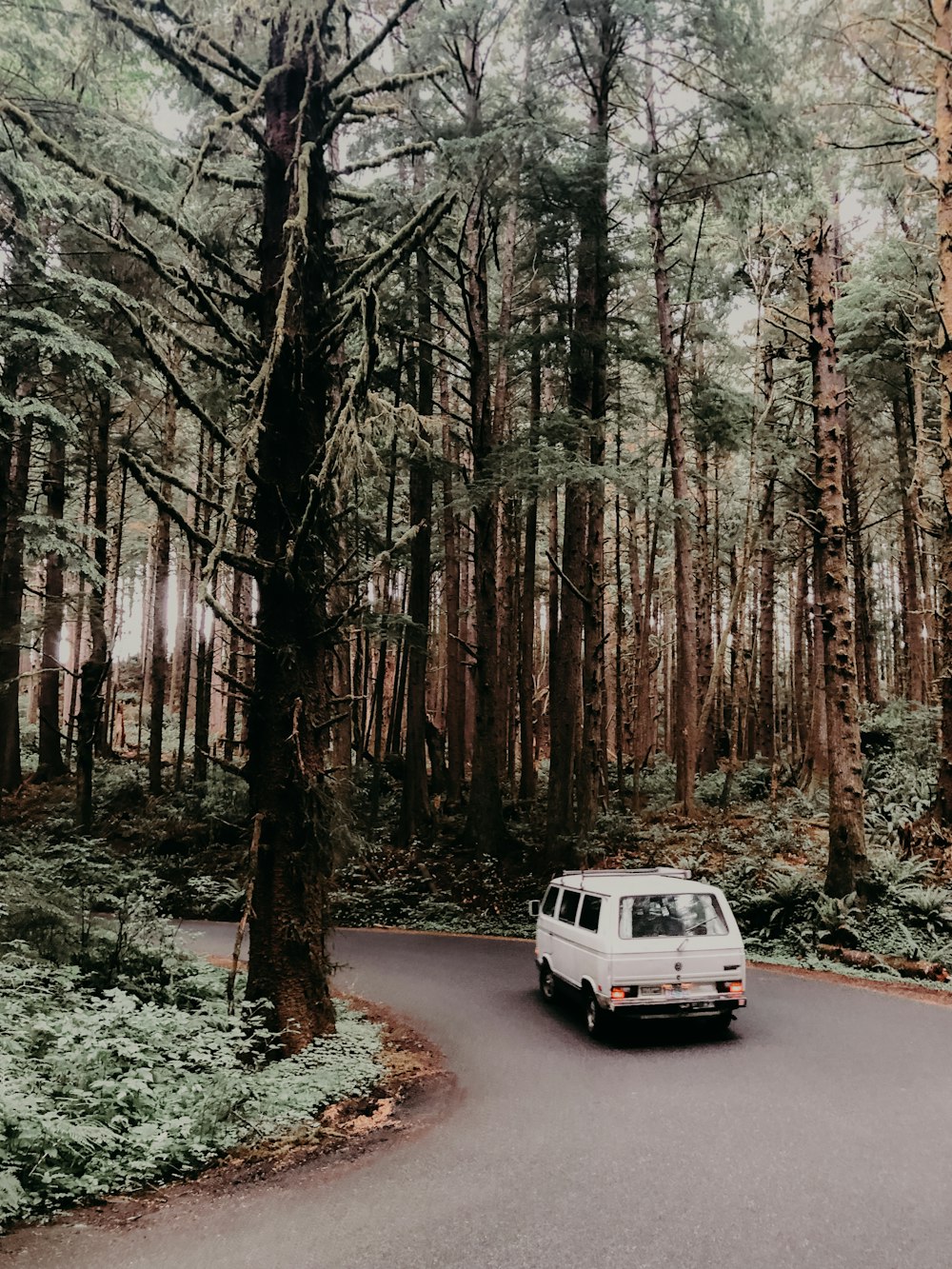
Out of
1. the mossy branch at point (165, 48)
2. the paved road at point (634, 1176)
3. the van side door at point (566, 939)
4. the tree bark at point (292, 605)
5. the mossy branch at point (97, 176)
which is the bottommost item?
the paved road at point (634, 1176)

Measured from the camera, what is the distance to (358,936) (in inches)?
643

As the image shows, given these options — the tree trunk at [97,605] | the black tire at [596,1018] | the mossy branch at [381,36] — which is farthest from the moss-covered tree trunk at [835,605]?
the tree trunk at [97,605]

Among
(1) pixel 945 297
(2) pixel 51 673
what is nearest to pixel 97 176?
(1) pixel 945 297

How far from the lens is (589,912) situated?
1026 centimetres

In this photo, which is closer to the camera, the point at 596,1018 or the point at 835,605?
the point at 596,1018

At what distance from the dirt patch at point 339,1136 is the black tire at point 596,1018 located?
1872 millimetres

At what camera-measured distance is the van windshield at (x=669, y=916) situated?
9.53 metres

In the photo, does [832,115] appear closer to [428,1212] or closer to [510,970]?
[510,970]

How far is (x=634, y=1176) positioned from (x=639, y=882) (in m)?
4.57

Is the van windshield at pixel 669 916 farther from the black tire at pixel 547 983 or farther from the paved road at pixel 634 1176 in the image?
the black tire at pixel 547 983

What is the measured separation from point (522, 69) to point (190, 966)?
23450 mm

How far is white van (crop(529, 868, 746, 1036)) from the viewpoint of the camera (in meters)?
9.24

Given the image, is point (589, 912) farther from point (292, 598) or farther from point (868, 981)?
point (292, 598)

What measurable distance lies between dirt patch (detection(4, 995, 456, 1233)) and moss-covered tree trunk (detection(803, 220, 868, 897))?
25.7ft
